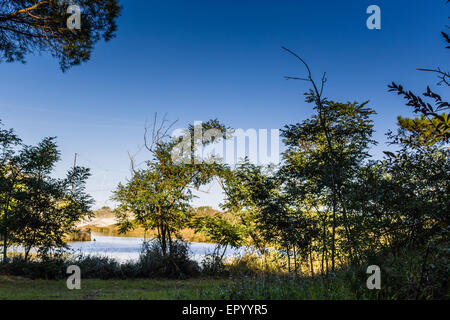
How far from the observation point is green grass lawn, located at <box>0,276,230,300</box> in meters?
4.47

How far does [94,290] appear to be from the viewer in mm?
5457

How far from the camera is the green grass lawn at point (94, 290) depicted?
4.47 metres

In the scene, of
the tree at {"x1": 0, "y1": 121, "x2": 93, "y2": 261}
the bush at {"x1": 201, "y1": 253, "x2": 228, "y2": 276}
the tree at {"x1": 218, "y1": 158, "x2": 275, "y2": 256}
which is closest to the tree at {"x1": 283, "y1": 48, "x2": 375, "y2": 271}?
the tree at {"x1": 218, "y1": 158, "x2": 275, "y2": 256}

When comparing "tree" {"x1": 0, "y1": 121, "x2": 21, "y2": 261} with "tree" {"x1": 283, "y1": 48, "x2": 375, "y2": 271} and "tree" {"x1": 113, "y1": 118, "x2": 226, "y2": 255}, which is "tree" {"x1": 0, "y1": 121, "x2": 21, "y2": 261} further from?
"tree" {"x1": 283, "y1": 48, "x2": 375, "y2": 271}

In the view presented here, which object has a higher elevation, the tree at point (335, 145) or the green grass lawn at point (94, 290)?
the tree at point (335, 145)

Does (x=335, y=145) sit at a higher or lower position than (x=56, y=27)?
lower

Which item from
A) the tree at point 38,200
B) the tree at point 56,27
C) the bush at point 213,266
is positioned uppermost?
the tree at point 56,27

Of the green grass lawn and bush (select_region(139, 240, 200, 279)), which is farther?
bush (select_region(139, 240, 200, 279))

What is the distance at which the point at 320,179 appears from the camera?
5.89 metres

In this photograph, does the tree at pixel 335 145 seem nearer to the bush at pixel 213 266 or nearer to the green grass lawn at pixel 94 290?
the green grass lawn at pixel 94 290

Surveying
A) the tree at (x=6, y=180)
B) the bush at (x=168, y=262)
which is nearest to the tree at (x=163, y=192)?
the bush at (x=168, y=262)

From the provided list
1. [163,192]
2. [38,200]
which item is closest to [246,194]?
[163,192]

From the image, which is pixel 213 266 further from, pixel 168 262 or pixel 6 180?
pixel 6 180
